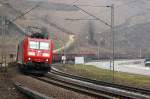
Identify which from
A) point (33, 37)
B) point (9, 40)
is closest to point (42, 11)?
point (9, 40)

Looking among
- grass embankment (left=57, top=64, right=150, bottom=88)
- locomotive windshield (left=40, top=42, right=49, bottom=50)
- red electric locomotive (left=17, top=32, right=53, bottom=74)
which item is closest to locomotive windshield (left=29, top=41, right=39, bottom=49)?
red electric locomotive (left=17, top=32, right=53, bottom=74)

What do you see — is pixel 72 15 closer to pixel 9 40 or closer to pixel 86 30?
pixel 86 30

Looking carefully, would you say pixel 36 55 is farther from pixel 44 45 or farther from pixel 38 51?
pixel 44 45

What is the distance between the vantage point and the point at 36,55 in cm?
4341

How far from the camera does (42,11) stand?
188000mm

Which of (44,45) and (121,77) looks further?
(121,77)

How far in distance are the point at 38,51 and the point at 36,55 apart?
44 cm

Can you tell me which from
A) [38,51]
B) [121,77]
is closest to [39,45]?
[38,51]

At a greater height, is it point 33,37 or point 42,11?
point 42,11

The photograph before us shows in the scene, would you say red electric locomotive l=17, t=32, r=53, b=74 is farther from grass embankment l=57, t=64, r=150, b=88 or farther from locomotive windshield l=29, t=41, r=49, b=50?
grass embankment l=57, t=64, r=150, b=88

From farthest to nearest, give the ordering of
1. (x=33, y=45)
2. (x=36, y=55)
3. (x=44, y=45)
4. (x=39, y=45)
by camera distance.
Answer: (x=44, y=45), (x=39, y=45), (x=33, y=45), (x=36, y=55)

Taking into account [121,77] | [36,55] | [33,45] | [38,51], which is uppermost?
[33,45]

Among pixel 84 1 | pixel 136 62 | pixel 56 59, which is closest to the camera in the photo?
pixel 56 59

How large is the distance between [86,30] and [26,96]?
519 ft
